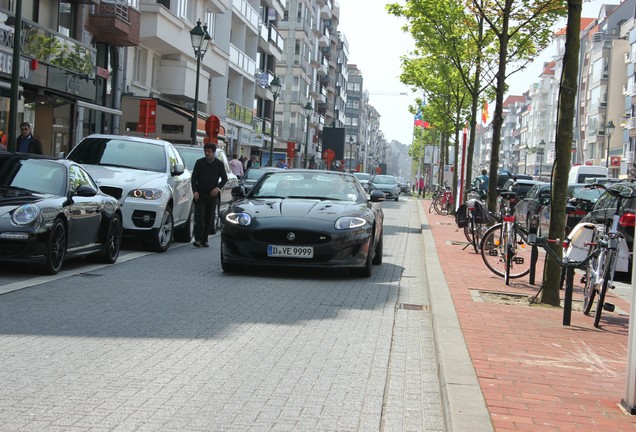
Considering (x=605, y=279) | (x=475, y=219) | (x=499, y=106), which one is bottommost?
(x=605, y=279)

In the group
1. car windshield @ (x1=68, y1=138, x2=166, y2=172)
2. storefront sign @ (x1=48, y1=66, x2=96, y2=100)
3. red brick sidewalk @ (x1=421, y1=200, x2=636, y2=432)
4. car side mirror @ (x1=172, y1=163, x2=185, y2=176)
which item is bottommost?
red brick sidewalk @ (x1=421, y1=200, x2=636, y2=432)

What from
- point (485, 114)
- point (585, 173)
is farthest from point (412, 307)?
point (485, 114)

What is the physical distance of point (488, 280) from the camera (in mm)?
13047

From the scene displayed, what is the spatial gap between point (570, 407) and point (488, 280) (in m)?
7.67

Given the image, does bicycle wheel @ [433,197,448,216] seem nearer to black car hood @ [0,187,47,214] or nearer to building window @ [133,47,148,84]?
building window @ [133,47,148,84]

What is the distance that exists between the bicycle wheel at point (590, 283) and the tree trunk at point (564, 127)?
0.54 meters

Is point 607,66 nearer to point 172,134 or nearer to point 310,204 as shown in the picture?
point 172,134

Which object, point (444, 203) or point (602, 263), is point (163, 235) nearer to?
point (602, 263)

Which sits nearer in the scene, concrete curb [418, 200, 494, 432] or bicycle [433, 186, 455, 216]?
concrete curb [418, 200, 494, 432]

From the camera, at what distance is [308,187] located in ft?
44.5

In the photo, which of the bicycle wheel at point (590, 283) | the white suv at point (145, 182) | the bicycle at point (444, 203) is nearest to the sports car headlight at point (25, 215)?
the white suv at point (145, 182)

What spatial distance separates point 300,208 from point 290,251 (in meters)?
0.79

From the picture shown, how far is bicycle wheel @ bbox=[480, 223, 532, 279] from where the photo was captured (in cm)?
1318

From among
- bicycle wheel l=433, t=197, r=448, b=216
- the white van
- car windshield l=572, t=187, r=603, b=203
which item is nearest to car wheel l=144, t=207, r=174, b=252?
car windshield l=572, t=187, r=603, b=203
